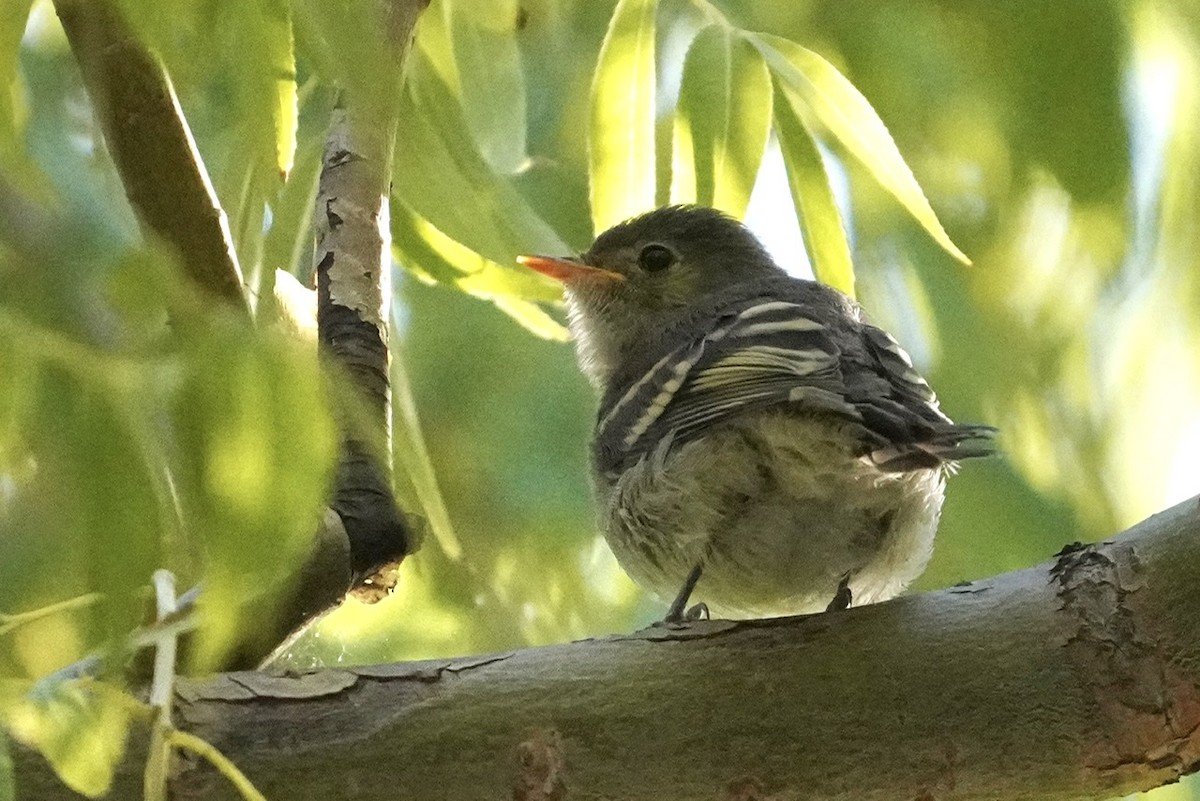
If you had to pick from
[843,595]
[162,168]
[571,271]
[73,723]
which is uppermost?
[571,271]

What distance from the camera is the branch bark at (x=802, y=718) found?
39.1 inches

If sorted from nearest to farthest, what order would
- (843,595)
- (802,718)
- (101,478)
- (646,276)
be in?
1. (101,478)
2. (802,718)
3. (843,595)
4. (646,276)

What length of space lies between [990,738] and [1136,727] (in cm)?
10

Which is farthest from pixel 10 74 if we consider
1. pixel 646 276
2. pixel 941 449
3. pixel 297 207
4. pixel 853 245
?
pixel 646 276

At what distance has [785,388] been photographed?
1317 millimetres

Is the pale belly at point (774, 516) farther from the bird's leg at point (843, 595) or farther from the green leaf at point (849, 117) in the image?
the green leaf at point (849, 117)

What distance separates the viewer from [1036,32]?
1.28m

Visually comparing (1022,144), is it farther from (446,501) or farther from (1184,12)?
(446,501)

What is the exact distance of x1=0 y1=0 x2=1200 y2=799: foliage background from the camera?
1240mm

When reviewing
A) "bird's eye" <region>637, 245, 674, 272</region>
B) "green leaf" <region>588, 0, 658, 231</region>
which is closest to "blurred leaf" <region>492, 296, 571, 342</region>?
"green leaf" <region>588, 0, 658, 231</region>

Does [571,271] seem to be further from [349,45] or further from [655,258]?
[349,45]

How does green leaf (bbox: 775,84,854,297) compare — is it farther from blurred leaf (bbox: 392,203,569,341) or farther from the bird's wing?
blurred leaf (bbox: 392,203,569,341)

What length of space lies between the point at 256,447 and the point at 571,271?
4.73ft

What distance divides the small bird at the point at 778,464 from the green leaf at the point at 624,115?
0.15 metres
